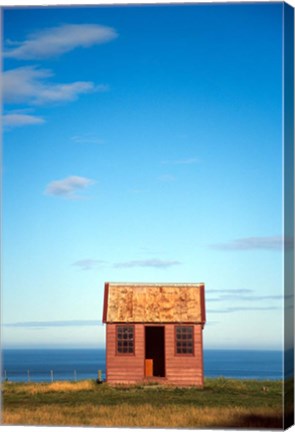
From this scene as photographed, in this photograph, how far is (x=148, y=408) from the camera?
2744cm

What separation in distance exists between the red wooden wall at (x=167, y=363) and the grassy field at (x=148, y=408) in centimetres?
215

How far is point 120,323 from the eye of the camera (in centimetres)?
3356

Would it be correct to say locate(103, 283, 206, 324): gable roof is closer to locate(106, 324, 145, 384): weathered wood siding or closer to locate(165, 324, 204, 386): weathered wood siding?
locate(106, 324, 145, 384): weathered wood siding

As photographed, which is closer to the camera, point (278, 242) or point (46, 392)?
point (278, 242)

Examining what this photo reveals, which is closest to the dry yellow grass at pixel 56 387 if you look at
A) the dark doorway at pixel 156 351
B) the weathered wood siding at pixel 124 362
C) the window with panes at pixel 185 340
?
the weathered wood siding at pixel 124 362

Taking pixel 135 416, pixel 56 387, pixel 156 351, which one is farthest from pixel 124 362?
pixel 156 351

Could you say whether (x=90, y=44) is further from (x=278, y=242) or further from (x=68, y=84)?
(x=278, y=242)

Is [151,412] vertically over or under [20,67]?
under

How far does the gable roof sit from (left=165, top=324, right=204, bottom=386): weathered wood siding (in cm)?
50

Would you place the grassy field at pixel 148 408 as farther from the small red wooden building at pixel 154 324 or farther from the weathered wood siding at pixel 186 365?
the small red wooden building at pixel 154 324

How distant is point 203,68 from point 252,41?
129 centimetres

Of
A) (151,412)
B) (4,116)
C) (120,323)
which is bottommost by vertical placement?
(151,412)

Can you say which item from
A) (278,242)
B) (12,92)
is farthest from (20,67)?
(278,242)

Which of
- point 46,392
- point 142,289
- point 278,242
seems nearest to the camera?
point 278,242
